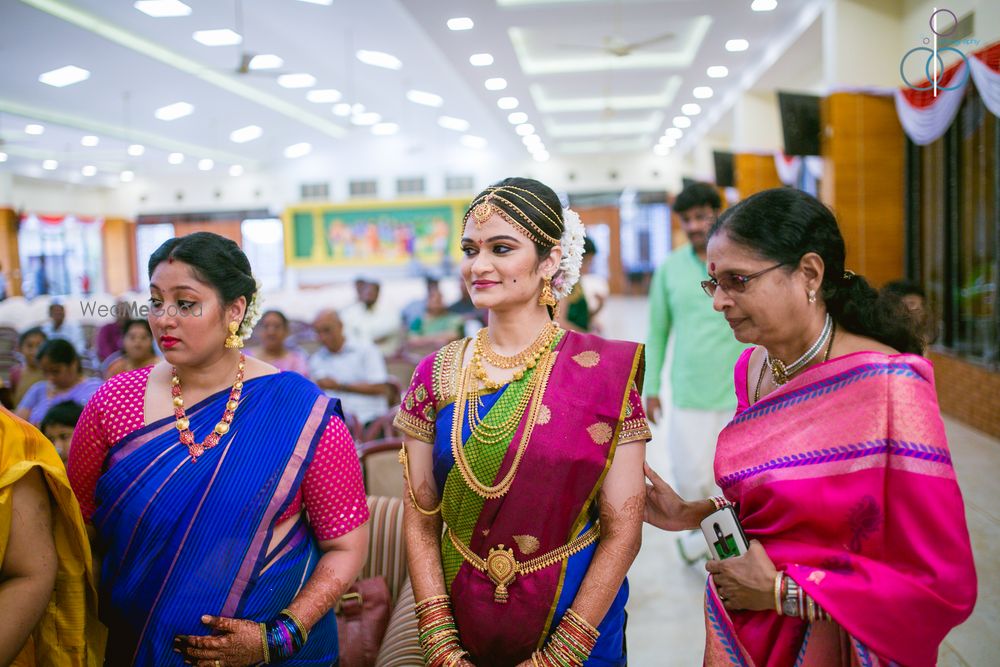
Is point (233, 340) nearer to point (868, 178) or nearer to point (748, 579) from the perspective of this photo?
point (748, 579)

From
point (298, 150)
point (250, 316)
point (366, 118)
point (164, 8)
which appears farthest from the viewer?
point (298, 150)

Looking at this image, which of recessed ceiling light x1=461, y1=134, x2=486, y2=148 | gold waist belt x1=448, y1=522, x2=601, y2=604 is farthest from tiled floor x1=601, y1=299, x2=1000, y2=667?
recessed ceiling light x1=461, y1=134, x2=486, y2=148

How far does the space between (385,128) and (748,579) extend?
57.9 feet

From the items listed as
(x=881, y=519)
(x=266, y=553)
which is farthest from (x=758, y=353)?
(x=266, y=553)

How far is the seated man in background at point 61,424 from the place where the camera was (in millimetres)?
2672

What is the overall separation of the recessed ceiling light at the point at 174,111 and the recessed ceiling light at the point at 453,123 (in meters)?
5.26

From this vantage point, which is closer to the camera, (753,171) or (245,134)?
(753,171)

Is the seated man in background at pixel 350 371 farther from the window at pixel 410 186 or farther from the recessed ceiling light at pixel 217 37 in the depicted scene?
the window at pixel 410 186

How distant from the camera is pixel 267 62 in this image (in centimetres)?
984

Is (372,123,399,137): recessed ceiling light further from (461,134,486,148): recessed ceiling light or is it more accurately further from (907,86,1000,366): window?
(907,86,1000,366): window

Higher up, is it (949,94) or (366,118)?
(366,118)

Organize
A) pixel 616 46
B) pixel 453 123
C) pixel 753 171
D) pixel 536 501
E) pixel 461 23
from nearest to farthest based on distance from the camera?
pixel 536 501, pixel 461 23, pixel 616 46, pixel 753 171, pixel 453 123

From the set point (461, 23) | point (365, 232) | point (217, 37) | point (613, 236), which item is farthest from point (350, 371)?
point (613, 236)

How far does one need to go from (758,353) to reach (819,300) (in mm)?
241
